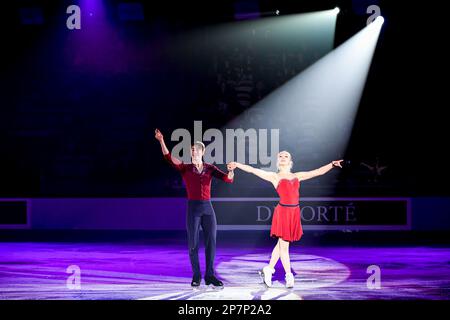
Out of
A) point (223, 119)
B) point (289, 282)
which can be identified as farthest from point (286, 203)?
point (223, 119)

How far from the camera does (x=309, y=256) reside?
27.1 ft

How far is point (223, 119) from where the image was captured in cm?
1237

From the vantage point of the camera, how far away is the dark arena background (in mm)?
9938

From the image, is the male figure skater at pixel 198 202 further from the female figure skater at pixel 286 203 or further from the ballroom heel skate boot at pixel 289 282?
the ballroom heel skate boot at pixel 289 282

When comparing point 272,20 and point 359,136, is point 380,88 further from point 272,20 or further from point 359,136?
point 272,20

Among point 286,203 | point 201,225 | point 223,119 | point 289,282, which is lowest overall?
point 289,282

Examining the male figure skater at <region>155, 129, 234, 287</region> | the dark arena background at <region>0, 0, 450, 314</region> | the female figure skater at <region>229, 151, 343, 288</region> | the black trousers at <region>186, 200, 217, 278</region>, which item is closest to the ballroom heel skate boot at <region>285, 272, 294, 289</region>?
the female figure skater at <region>229, 151, 343, 288</region>

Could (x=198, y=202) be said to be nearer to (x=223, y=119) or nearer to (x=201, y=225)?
(x=201, y=225)

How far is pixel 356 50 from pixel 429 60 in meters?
1.58

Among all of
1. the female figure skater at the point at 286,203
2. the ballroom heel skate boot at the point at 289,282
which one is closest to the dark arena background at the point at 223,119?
the ballroom heel skate boot at the point at 289,282

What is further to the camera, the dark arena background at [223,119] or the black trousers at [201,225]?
the dark arena background at [223,119]

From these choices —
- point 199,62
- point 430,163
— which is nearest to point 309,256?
point 430,163

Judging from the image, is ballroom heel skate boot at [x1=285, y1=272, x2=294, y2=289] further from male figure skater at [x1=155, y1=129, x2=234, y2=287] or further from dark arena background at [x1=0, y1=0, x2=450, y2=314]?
dark arena background at [x1=0, y1=0, x2=450, y2=314]

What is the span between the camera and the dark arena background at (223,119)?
9938 mm
